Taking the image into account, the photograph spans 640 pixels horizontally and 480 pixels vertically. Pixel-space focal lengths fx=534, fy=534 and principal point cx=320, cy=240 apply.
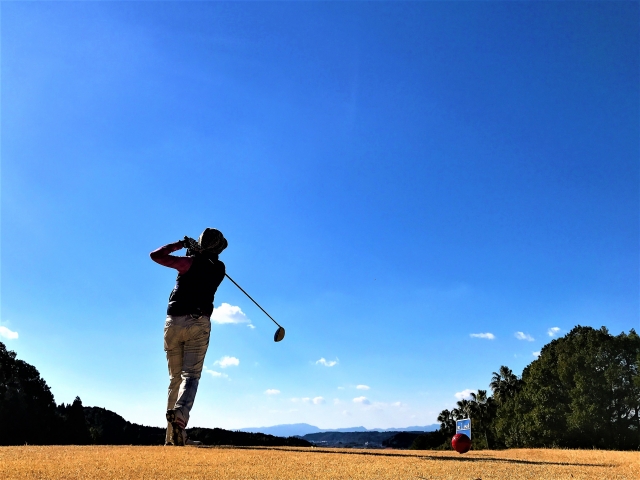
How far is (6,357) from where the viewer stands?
46.3 meters

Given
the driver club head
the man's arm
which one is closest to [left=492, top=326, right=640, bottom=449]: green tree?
the driver club head

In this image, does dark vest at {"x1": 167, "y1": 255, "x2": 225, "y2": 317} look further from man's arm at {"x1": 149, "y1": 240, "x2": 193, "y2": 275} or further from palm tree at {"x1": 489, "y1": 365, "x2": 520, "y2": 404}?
palm tree at {"x1": 489, "y1": 365, "x2": 520, "y2": 404}

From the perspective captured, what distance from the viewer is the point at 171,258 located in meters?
9.18

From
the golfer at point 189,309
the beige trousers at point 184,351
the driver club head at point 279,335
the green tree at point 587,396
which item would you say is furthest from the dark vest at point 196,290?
the green tree at point 587,396

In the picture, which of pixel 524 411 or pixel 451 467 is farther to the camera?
pixel 524 411

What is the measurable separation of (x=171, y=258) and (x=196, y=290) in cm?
71

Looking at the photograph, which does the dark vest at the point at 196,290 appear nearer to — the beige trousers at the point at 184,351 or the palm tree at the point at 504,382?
the beige trousers at the point at 184,351

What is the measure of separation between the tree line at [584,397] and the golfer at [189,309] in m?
37.3

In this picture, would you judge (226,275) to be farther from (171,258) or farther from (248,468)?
(248,468)

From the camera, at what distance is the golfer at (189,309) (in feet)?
30.0

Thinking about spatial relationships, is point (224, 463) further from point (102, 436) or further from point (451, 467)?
point (102, 436)

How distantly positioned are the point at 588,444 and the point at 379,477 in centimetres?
4165

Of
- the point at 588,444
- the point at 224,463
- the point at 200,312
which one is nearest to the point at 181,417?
the point at 200,312

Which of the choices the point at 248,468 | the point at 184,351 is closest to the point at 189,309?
the point at 184,351
